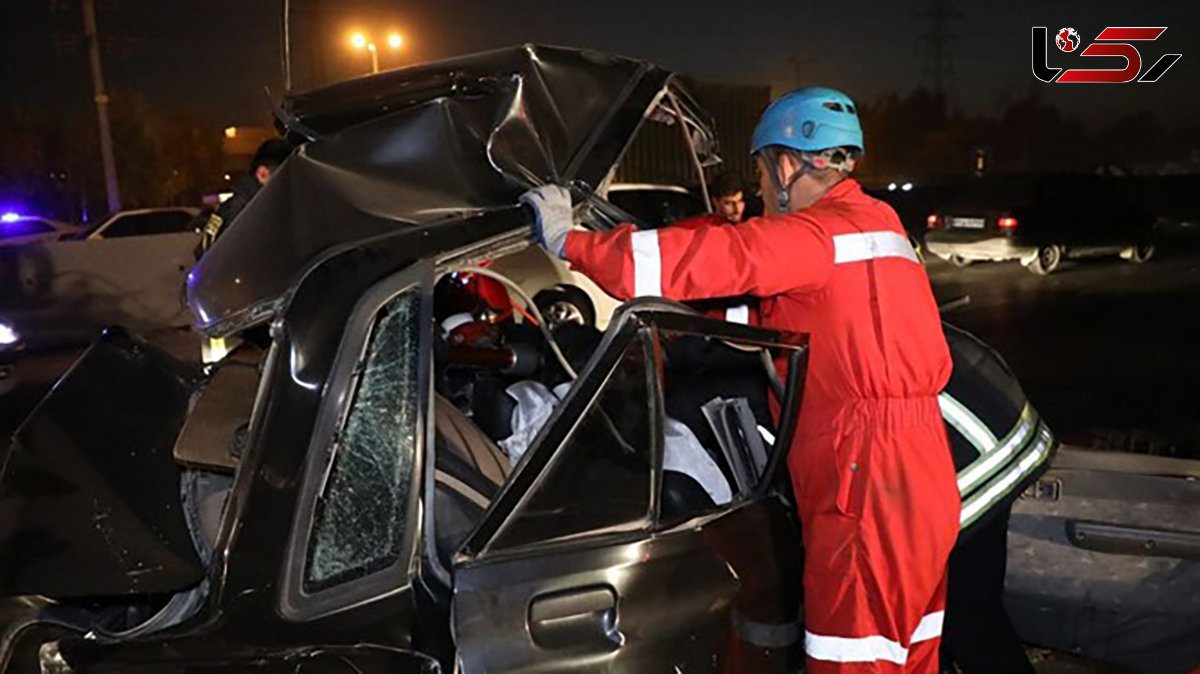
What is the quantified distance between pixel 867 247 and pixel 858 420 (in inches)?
16.3

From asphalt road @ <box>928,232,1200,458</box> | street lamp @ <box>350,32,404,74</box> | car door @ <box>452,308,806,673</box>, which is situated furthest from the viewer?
→ street lamp @ <box>350,32,404,74</box>

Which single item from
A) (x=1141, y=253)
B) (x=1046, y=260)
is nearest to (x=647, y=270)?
(x=1046, y=260)

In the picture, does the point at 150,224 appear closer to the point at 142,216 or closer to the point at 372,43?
the point at 142,216

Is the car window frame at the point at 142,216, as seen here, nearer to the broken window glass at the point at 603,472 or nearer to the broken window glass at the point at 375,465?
the broken window glass at the point at 375,465

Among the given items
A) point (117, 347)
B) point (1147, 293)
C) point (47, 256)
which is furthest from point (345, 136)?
point (1147, 293)

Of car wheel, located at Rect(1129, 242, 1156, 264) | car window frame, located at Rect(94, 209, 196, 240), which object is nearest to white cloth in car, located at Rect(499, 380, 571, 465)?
car window frame, located at Rect(94, 209, 196, 240)

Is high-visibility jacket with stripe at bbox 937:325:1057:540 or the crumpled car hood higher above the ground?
the crumpled car hood

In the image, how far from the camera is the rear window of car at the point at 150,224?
1802cm

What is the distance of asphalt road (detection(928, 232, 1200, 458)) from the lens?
23.5ft

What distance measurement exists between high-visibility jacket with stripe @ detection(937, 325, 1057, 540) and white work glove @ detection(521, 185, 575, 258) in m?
1.18

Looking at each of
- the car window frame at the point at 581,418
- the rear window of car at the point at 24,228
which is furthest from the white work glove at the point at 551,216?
the rear window of car at the point at 24,228

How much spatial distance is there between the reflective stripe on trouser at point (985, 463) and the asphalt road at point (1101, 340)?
14.4 ft

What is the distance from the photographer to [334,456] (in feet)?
6.14

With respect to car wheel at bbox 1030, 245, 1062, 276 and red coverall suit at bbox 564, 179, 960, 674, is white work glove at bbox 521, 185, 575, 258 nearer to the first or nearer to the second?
red coverall suit at bbox 564, 179, 960, 674
